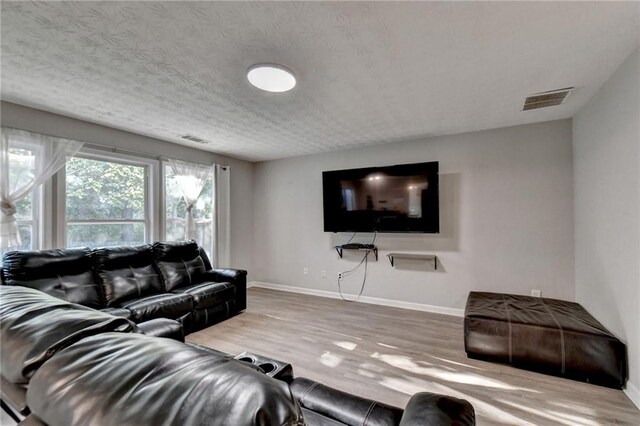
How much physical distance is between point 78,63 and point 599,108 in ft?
14.0

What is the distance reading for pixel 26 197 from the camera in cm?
293

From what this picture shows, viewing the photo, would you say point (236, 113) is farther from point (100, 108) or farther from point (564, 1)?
point (564, 1)

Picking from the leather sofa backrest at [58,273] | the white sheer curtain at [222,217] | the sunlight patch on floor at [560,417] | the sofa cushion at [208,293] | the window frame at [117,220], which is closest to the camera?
the sunlight patch on floor at [560,417]

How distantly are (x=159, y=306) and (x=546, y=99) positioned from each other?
4312 mm

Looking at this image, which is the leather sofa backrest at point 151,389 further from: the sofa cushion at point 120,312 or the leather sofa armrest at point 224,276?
the leather sofa armrest at point 224,276

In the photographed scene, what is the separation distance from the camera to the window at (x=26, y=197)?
2.80 metres

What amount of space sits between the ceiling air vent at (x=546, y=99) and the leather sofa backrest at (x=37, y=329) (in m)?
3.47

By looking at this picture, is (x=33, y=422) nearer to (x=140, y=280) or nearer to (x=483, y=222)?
(x=140, y=280)

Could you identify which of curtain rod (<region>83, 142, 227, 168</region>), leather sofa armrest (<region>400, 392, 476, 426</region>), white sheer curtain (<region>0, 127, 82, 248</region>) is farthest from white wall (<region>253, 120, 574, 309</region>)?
white sheer curtain (<region>0, 127, 82, 248</region>)

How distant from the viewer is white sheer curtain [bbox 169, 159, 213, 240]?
4.33 metres

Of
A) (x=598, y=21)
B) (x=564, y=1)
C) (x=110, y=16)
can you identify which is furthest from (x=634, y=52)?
(x=110, y=16)

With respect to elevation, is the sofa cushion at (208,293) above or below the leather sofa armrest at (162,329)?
below

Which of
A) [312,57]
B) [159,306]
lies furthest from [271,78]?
[159,306]

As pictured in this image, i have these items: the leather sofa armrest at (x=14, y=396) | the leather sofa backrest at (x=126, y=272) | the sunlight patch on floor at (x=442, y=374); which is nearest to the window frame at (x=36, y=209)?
the leather sofa backrest at (x=126, y=272)
